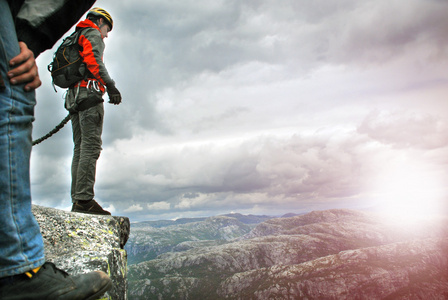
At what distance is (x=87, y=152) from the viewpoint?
6559 millimetres

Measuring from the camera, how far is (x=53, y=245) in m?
4.79

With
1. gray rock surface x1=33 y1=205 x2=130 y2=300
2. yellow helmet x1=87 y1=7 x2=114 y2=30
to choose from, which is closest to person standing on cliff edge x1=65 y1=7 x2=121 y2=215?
yellow helmet x1=87 y1=7 x2=114 y2=30

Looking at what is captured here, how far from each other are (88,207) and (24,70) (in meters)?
5.40

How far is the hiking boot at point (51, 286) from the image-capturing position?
1.92m

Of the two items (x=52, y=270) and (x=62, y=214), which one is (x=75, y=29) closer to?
(x=62, y=214)

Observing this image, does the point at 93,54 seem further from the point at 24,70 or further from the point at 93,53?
the point at 24,70

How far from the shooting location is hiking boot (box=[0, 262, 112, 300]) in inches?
75.6

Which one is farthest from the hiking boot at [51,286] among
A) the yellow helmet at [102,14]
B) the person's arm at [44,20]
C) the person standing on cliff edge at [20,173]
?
the yellow helmet at [102,14]

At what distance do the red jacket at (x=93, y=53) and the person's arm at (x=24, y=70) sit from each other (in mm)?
4692

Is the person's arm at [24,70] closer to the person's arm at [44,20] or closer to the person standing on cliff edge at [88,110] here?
the person's arm at [44,20]

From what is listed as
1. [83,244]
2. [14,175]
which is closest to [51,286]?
[14,175]

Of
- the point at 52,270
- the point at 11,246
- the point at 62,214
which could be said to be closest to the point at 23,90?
the point at 11,246

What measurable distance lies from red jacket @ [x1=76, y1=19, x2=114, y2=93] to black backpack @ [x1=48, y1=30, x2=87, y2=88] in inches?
5.6

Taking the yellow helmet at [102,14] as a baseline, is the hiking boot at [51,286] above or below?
below
